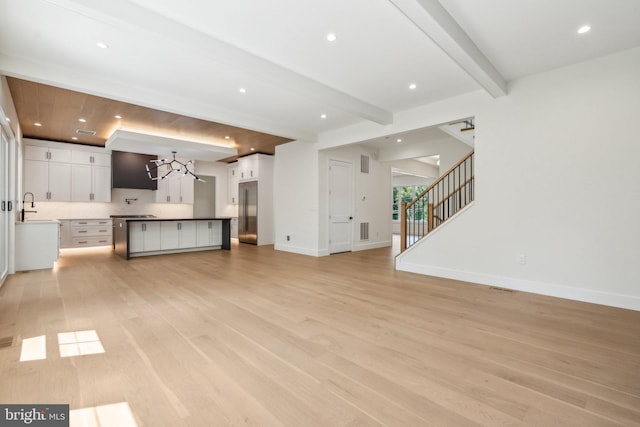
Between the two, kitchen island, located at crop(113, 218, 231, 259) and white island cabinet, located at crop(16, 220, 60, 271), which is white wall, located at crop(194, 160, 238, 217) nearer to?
kitchen island, located at crop(113, 218, 231, 259)

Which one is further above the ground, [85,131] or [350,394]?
[85,131]

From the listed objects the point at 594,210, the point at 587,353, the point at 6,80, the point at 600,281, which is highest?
the point at 6,80

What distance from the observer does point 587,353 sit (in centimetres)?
226

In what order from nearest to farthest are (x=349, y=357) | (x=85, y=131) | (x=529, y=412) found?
(x=529, y=412), (x=349, y=357), (x=85, y=131)

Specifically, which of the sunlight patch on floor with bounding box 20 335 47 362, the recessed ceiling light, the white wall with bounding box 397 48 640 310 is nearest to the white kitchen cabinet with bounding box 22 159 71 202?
the sunlight patch on floor with bounding box 20 335 47 362

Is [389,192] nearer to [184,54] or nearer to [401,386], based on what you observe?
[184,54]

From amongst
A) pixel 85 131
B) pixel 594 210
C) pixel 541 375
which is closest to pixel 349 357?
pixel 541 375

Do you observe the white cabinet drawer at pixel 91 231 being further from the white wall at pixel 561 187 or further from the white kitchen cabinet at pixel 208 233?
the white wall at pixel 561 187

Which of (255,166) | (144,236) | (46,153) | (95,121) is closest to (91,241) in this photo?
(46,153)

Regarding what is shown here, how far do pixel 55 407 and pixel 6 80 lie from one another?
14.9ft

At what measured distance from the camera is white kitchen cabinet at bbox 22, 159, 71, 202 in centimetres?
717

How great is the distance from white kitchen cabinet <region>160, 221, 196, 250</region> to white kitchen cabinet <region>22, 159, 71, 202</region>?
312 cm

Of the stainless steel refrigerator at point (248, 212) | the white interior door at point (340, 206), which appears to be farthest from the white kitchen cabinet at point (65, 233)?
the white interior door at point (340, 206)

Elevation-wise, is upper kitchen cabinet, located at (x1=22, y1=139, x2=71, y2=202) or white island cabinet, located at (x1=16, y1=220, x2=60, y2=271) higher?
upper kitchen cabinet, located at (x1=22, y1=139, x2=71, y2=202)
